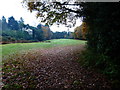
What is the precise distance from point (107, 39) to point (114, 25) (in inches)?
29.4

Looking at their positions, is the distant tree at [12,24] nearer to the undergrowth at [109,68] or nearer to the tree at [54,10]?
the tree at [54,10]

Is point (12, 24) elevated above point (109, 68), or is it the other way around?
point (12, 24)

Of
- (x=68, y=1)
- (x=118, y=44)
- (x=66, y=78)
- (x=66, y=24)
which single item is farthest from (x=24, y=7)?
(x=118, y=44)

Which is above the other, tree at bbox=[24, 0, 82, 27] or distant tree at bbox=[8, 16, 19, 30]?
distant tree at bbox=[8, 16, 19, 30]

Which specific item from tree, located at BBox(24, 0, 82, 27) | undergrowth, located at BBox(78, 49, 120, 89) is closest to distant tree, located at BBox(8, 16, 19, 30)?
tree, located at BBox(24, 0, 82, 27)

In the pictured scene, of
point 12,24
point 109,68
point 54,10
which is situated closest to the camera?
point 109,68

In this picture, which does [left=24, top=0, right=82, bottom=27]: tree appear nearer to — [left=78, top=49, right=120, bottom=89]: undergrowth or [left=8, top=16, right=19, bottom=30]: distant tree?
[left=78, top=49, right=120, bottom=89]: undergrowth

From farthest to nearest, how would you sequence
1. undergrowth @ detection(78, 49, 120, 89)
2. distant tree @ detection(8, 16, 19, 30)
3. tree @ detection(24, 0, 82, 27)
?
distant tree @ detection(8, 16, 19, 30) → tree @ detection(24, 0, 82, 27) → undergrowth @ detection(78, 49, 120, 89)

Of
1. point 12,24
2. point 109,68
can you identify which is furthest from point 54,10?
point 12,24

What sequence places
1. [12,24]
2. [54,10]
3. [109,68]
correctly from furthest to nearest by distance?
[12,24], [54,10], [109,68]

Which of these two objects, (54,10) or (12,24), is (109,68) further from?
(12,24)

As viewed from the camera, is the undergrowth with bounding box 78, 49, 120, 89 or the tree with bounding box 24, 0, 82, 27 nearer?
the undergrowth with bounding box 78, 49, 120, 89

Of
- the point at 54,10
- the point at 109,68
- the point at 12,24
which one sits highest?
the point at 12,24

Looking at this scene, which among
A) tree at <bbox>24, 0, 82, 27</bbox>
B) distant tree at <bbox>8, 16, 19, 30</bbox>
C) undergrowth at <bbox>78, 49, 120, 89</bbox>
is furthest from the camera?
distant tree at <bbox>8, 16, 19, 30</bbox>
